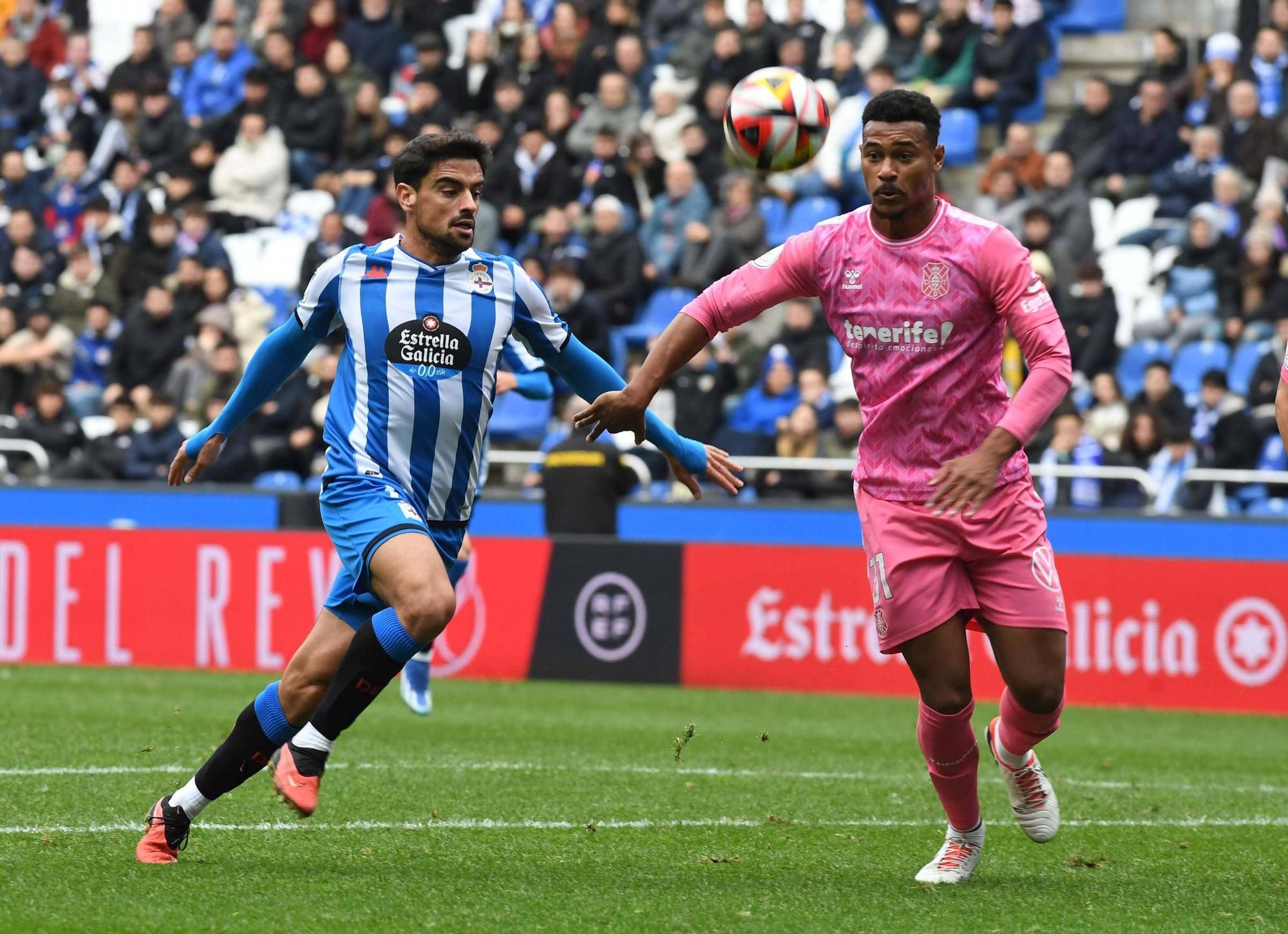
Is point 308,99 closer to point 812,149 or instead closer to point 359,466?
point 812,149

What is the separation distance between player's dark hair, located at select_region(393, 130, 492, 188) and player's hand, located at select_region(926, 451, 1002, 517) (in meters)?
2.03

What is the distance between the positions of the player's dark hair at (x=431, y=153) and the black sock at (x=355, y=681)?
1552 mm

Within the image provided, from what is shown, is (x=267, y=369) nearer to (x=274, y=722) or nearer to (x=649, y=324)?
(x=274, y=722)

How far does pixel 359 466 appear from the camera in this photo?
22.0 feet

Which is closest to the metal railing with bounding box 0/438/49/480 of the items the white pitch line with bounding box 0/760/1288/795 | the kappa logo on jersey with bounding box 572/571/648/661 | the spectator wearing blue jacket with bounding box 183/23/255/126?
the spectator wearing blue jacket with bounding box 183/23/255/126

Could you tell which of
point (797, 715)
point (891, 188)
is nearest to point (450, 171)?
point (891, 188)

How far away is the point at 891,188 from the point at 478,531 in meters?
10.7

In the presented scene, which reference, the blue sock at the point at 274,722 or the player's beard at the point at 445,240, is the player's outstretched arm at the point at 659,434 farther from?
the blue sock at the point at 274,722

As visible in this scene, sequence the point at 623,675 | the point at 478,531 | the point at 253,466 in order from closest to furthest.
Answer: the point at 623,675 → the point at 478,531 → the point at 253,466

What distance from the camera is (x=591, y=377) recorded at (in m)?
7.09

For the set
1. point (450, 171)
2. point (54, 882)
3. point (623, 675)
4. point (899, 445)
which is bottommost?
point (623, 675)

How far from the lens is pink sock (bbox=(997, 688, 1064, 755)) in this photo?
21.7 feet

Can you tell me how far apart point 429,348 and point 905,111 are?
69.8 inches

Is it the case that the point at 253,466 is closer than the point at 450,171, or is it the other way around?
the point at 450,171
